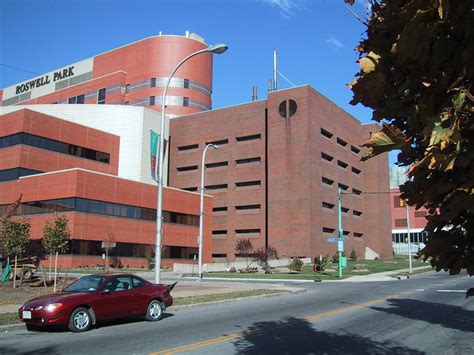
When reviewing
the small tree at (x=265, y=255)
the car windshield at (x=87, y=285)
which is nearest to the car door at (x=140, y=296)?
the car windshield at (x=87, y=285)

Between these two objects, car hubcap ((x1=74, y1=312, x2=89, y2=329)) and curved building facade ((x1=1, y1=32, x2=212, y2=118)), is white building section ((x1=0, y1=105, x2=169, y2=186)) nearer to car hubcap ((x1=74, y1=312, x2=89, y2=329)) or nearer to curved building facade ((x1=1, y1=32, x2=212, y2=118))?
curved building facade ((x1=1, y1=32, x2=212, y2=118))

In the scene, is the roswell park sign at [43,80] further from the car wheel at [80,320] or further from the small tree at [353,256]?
the car wheel at [80,320]

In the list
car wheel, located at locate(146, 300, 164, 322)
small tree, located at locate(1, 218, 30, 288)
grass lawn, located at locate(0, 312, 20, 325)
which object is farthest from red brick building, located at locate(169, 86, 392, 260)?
grass lawn, located at locate(0, 312, 20, 325)

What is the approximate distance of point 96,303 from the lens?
12.4 meters

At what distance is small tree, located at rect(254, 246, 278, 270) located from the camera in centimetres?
5468

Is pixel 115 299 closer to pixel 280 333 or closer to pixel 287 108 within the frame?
pixel 280 333

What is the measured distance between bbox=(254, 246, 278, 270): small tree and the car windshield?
40445 millimetres

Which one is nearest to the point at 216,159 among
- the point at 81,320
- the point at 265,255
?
the point at 265,255

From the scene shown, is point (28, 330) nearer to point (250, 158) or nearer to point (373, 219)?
point (250, 158)

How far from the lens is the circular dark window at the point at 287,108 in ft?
211

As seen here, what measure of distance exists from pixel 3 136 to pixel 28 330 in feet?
165

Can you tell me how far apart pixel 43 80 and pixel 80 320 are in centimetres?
9316

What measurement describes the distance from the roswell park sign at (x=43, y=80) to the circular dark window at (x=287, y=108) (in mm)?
45858

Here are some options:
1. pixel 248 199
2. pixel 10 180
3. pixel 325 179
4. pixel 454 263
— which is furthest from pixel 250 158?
pixel 454 263
